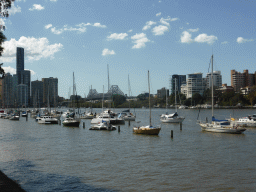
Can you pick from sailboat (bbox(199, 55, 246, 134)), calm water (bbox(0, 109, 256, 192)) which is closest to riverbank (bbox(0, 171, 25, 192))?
calm water (bbox(0, 109, 256, 192))

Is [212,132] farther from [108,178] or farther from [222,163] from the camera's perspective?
[108,178]

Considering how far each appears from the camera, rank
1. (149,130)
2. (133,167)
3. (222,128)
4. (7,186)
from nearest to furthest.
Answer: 1. (7,186)
2. (133,167)
3. (149,130)
4. (222,128)

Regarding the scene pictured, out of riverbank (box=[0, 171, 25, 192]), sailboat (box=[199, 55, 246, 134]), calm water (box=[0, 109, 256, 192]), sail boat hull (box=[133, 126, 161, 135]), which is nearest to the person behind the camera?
riverbank (box=[0, 171, 25, 192])

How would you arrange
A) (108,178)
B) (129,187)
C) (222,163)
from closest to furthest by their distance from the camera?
1. (129,187)
2. (108,178)
3. (222,163)

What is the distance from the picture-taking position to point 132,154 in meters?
29.9

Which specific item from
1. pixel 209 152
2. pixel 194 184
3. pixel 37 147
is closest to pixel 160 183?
pixel 194 184

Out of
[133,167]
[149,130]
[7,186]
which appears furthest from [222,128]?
[7,186]

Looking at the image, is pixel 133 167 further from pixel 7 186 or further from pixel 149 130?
pixel 149 130

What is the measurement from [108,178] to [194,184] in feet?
21.1

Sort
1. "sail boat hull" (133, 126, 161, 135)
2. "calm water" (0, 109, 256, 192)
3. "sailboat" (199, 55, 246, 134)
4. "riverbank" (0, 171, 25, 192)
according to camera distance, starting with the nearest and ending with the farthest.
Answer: "riverbank" (0, 171, 25, 192) → "calm water" (0, 109, 256, 192) → "sail boat hull" (133, 126, 161, 135) → "sailboat" (199, 55, 246, 134)

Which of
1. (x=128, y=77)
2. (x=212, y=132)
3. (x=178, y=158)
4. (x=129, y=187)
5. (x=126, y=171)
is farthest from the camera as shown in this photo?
(x=128, y=77)

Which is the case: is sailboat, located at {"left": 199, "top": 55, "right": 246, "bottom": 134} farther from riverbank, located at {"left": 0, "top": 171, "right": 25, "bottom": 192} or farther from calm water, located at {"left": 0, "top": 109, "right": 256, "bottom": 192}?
riverbank, located at {"left": 0, "top": 171, "right": 25, "bottom": 192}

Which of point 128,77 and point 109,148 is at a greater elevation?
point 128,77

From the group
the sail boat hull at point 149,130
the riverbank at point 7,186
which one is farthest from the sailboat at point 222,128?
the riverbank at point 7,186
